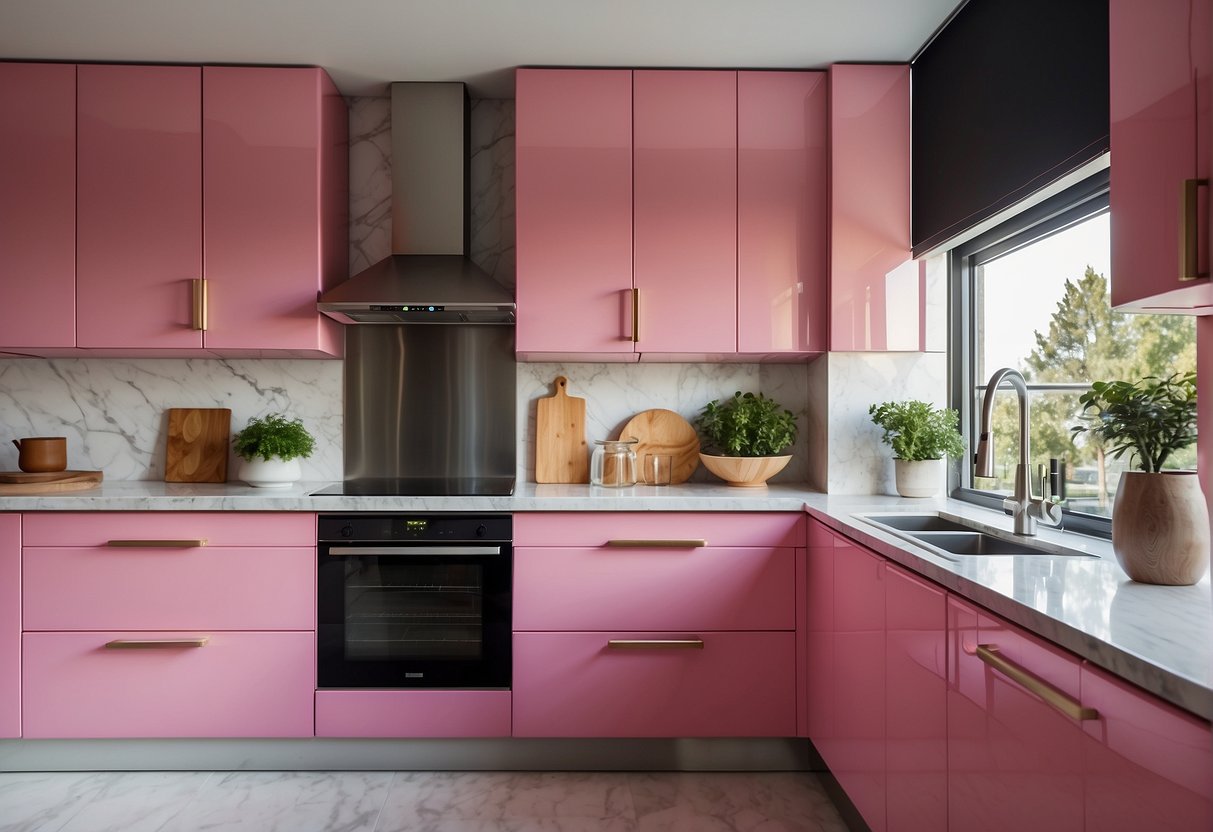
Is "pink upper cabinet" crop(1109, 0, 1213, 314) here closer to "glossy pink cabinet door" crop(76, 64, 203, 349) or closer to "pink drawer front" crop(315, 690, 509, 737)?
"pink drawer front" crop(315, 690, 509, 737)

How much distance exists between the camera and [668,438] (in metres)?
3.03

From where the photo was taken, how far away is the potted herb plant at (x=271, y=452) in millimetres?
2691

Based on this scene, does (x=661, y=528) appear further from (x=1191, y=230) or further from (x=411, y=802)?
(x=1191, y=230)

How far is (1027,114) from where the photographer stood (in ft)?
6.41

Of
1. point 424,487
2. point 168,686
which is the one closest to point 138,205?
point 424,487

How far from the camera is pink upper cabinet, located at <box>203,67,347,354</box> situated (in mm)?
2676

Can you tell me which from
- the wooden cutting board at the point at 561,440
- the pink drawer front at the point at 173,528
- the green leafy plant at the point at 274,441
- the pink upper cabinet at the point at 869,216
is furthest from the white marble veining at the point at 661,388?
the pink drawer front at the point at 173,528

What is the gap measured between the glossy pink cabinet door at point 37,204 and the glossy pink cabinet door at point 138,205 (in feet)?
0.16

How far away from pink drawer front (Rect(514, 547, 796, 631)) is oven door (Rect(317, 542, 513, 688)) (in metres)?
0.10

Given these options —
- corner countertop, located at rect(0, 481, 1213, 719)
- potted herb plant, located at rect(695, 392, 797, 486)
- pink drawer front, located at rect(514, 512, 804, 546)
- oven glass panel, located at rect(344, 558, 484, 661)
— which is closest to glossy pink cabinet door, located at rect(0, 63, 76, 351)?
corner countertop, located at rect(0, 481, 1213, 719)

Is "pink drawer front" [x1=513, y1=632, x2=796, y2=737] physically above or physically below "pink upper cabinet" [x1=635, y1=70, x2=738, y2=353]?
below

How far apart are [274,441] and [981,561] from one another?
2.30 meters

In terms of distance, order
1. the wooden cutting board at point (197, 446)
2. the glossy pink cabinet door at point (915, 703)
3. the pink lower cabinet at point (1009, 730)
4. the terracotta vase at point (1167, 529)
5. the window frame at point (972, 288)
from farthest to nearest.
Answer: the wooden cutting board at point (197, 446), the window frame at point (972, 288), the glossy pink cabinet door at point (915, 703), the terracotta vase at point (1167, 529), the pink lower cabinet at point (1009, 730)

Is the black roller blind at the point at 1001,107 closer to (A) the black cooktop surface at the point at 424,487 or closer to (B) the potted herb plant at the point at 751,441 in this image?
(B) the potted herb plant at the point at 751,441
